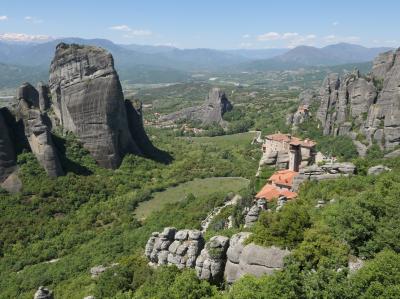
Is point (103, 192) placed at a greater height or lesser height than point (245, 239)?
lesser

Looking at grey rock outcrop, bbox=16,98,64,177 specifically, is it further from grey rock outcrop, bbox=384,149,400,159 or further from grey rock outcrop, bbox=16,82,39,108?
grey rock outcrop, bbox=384,149,400,159

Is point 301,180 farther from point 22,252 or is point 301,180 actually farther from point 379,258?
point 22,252

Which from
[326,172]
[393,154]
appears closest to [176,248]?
[326,172]

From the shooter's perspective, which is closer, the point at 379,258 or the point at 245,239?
the point at 379,258

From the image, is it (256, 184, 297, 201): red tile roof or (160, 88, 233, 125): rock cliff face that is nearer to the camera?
(256, 184, 297, 201): red tile roof

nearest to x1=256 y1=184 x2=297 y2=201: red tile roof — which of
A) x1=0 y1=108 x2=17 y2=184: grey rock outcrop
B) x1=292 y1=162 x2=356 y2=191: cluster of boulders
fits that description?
x1=292 y1=162 x2=356 y2=191: cluster of boulders

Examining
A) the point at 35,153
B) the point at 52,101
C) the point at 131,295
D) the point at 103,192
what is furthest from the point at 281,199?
the point at 52,101

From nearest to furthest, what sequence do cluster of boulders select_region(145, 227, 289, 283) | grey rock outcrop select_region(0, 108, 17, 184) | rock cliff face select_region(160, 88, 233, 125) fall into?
cluster of boulders select_region(145, 227, 289, 283), grey rock outcrop select_region(0, 108, 17, 184), rock cliff face select_region(160, 88, 233, 125)
